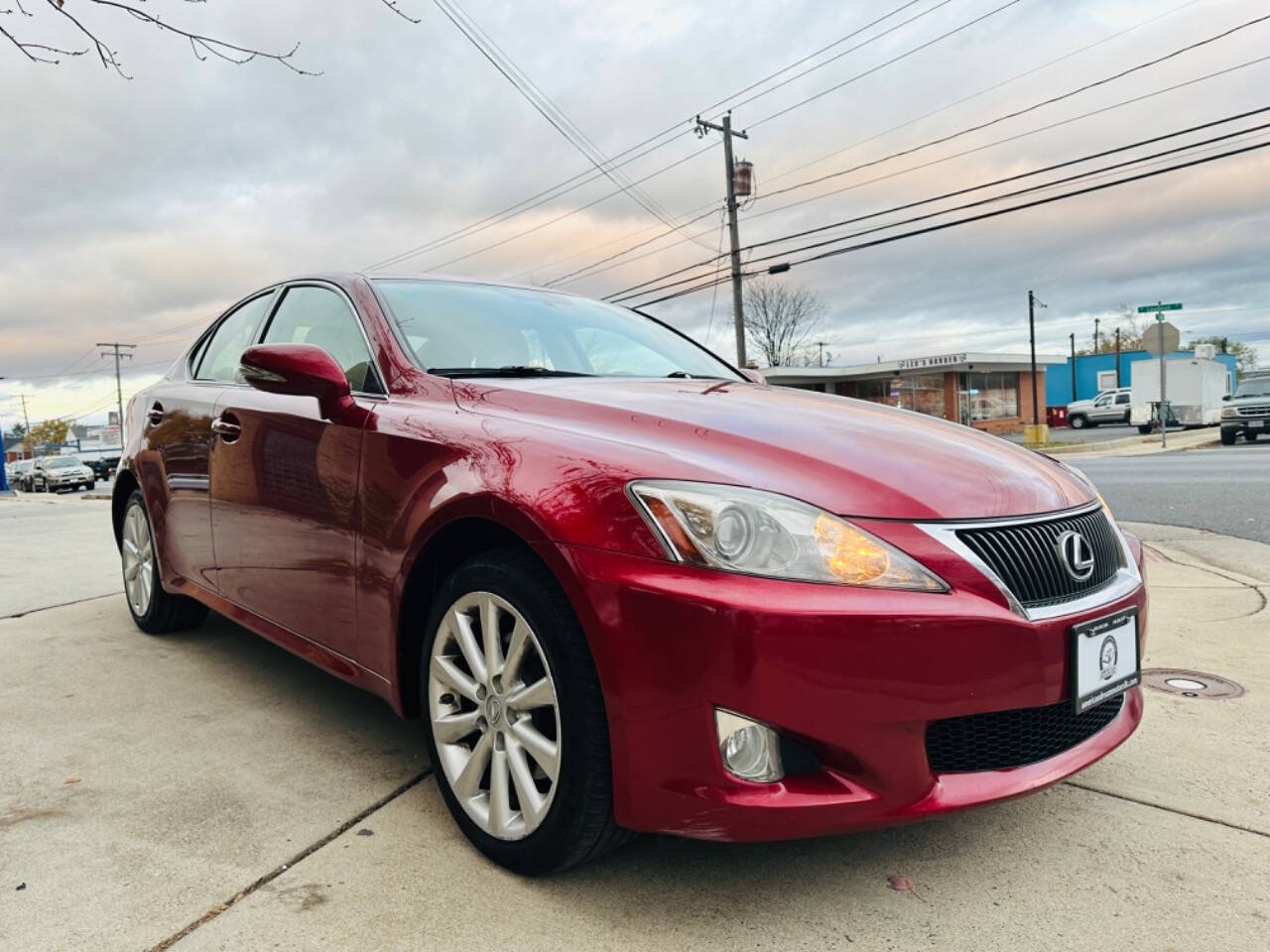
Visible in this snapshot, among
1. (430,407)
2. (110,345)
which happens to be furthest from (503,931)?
(110,345)

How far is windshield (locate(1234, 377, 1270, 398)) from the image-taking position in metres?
20.0

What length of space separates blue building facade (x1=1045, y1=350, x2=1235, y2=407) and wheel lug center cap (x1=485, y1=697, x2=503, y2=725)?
52.3m

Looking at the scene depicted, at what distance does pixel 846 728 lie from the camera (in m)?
1.64

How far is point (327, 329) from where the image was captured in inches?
118

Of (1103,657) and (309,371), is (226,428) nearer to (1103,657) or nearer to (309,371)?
(309,371)

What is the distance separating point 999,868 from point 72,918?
197 centimetres

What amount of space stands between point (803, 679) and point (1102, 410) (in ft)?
132

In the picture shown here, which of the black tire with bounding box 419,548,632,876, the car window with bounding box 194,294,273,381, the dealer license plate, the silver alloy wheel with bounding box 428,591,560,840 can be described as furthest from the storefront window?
the black tire with bounding box 419,548,632,876

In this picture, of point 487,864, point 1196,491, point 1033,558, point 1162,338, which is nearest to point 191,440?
point 487,864

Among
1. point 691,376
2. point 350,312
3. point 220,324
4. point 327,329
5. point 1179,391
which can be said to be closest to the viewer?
point 350,312

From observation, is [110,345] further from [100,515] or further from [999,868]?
[999,868]

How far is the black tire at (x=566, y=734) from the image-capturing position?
5.79 ft

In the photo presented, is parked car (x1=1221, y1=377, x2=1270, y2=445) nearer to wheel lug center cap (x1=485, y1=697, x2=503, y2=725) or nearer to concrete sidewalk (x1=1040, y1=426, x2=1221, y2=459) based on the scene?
concrete sidewalk (x1=1040, y1=426, x2=1221, y2=459)

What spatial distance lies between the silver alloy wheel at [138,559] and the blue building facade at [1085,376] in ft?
168
